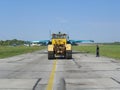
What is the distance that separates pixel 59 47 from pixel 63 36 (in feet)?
5.11

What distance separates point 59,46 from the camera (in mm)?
45406

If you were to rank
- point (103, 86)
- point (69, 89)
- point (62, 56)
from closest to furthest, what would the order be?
point (69, 89), point (103, 86), point (62, 56)

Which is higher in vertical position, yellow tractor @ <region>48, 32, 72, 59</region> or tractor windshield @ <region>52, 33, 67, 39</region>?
tractor windshield @ <region>52, 33, 67, 39</region>

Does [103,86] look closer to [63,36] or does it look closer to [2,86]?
[2,86]

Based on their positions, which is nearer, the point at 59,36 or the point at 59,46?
the point at 59,46

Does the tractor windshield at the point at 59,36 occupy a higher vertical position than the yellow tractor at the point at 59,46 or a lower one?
higher

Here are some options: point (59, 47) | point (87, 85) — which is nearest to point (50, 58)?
point (59, 47)

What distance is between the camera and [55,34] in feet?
152

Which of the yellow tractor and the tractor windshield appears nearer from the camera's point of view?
the yellow tractor

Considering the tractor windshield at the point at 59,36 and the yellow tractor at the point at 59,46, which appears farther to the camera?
the tractor windshield at the point at 59,36

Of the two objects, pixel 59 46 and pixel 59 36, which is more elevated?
pixel 59 36

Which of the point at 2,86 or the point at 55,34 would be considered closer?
the point at 2,86

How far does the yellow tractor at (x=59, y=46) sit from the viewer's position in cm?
4402

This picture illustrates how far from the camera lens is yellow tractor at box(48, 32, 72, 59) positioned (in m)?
44.0
